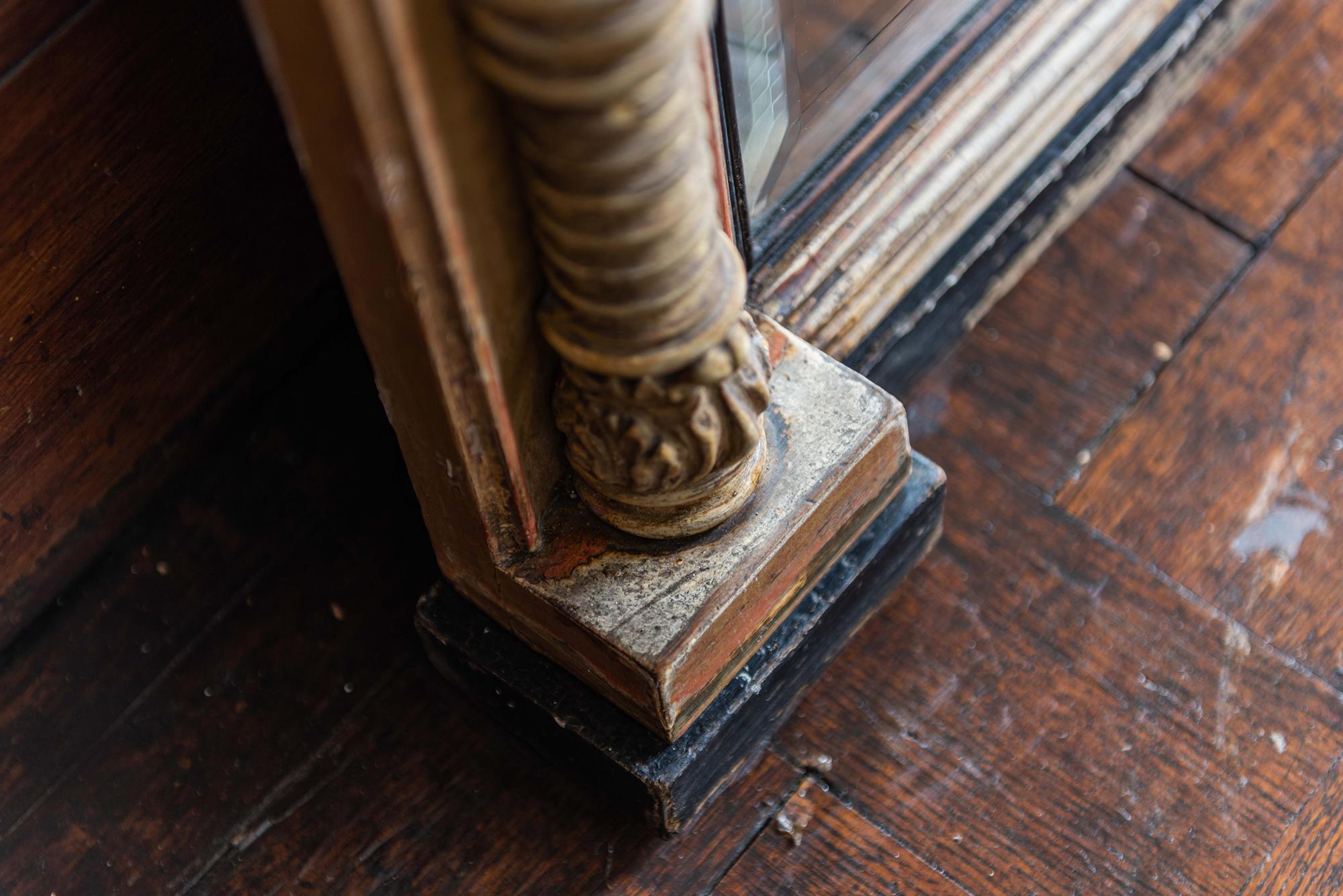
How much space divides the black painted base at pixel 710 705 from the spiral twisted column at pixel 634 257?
167 millimetres

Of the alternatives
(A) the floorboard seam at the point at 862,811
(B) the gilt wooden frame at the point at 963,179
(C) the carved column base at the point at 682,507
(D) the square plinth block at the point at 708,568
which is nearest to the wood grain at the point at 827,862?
(A) the floorboard seam at the point at 862,811

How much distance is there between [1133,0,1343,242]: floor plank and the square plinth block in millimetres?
604

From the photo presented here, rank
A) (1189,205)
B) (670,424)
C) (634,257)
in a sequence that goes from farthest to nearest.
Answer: (1189,205), (670,424), (634,257)

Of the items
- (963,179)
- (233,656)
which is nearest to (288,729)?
(233,656)

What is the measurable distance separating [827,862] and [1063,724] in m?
0.25

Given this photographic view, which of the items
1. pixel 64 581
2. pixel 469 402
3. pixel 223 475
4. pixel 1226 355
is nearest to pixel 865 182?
pixel 1226 355

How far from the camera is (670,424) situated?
0.92m

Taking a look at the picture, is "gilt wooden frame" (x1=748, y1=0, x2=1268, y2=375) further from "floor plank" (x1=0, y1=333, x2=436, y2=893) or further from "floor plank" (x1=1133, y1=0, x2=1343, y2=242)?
"floor plank" (x1=0, y1=333, x2=436, y2=893)

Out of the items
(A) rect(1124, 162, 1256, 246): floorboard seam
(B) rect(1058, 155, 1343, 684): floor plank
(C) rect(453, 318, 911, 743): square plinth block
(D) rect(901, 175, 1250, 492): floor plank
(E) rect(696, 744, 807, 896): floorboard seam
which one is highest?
(C) rect(453, 318, 911, 743): square plinth block

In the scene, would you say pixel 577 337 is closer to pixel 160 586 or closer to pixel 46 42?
pixel 46 42

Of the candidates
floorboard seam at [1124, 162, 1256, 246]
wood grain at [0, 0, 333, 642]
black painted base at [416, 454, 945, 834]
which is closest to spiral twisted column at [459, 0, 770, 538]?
black painted base at [416, 454, 945, 834]

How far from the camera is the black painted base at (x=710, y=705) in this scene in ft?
3.71

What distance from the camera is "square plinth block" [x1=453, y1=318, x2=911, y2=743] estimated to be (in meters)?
1.05

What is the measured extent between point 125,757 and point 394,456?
0.37m
